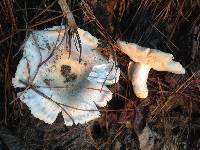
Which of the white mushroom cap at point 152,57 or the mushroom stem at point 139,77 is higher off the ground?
the white mushroom cap at point 152,57

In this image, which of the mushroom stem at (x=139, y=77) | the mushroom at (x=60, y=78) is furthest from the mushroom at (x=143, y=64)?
the mushroom at (x=60, y=78)

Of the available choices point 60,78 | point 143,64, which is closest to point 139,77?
point 143,64

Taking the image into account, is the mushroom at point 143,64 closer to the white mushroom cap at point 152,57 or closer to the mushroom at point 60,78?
the white mushroom cap at point 152,57

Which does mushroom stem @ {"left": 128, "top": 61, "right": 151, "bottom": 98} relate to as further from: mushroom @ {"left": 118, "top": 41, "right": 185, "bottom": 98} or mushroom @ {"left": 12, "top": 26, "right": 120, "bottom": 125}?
mushroom @ {"left": 12, "top": 26, "right": 120, "bottom": 125}

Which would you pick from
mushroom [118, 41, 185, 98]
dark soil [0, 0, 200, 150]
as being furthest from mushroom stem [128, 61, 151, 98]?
dark soil [0, 0, 200, 150]

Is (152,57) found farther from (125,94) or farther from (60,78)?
(60,78)

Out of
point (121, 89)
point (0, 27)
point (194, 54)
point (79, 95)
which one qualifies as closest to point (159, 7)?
point (194, 54)
